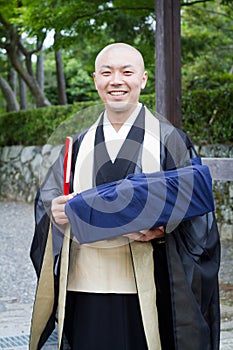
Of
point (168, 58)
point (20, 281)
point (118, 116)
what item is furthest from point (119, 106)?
point (20, 281)

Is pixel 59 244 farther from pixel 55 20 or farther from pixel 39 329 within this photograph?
pixel 55 20

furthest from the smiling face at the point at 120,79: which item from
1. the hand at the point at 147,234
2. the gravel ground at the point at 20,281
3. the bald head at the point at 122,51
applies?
the gravel ground at the point at 20,281

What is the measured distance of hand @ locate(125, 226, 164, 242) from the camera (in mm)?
1967

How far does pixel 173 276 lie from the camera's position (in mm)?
2041

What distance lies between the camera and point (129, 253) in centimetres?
206

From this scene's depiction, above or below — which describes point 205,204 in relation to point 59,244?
above

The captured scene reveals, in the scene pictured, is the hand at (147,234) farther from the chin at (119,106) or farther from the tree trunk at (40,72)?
the tree trunk at (40,72)

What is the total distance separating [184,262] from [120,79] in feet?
2.27

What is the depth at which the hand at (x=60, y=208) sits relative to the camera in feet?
6.45

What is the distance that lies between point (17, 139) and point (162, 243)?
1031 cm

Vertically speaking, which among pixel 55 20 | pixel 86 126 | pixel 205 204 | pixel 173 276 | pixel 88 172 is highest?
pixel 55 20

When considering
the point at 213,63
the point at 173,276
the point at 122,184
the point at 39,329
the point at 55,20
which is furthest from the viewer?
the point at 213,63

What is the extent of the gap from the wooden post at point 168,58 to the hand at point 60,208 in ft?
8.16

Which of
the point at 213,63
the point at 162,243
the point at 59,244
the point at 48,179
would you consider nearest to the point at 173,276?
the point at 162,243
